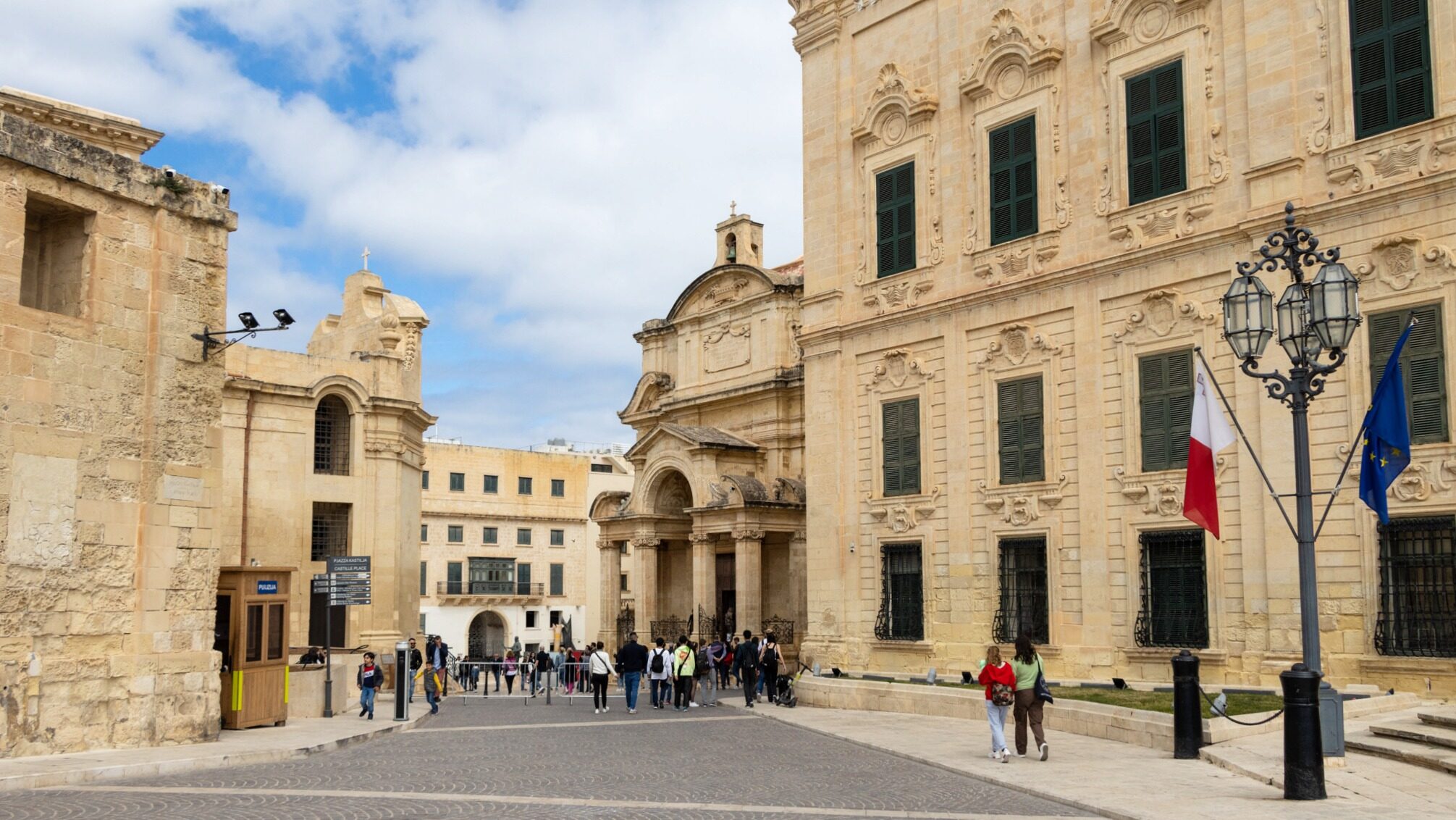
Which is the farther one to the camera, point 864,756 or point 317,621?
point 317,621

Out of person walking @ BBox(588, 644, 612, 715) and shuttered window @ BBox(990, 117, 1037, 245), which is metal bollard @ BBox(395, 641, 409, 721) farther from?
shuttered window @ BBox(990, 117, 1037, 245)

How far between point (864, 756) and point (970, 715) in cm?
517

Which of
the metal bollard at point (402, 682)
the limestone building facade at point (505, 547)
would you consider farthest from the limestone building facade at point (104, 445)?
the limestone building facade at point (505, 547)

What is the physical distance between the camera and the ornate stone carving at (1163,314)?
22.6m

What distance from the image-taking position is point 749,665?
27.1m

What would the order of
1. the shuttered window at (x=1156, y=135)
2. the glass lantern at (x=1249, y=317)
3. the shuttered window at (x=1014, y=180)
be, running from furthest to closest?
the shuttered window at (x=1014, y=180)
the shuttered window at (x=1156, y=135)
the glass lantern at (x=1249, y=317)

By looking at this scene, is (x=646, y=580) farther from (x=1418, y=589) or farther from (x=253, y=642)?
(x=1418, y=589)

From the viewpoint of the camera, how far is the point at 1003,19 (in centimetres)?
2638

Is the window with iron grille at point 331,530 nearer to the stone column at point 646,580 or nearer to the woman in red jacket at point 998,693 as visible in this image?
the stone column at point 646,580

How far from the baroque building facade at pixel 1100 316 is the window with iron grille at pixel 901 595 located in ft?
0.22

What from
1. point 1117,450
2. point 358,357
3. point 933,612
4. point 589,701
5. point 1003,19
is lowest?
point 589,701

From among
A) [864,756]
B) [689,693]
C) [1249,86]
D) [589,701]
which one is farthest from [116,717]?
[1249,86]

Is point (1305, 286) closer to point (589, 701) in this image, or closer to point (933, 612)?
point (933, 612)

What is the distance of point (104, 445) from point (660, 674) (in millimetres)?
12790
